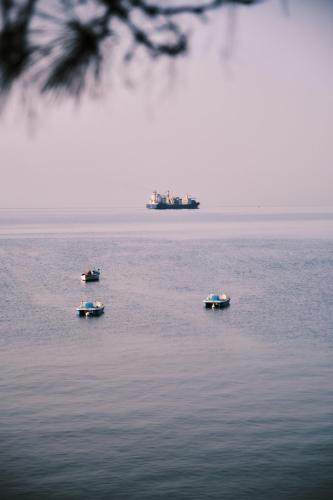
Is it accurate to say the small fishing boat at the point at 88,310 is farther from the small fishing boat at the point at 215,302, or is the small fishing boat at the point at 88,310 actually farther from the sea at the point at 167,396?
the small fishing boat at the point at 215,302

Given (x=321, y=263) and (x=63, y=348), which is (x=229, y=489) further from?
(x=321, y=263)

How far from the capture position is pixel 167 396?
104ft

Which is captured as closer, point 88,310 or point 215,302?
point 88,310

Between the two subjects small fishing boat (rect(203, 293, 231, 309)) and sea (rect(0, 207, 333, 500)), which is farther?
small fishing boat (rect(203, 293, 231, 309))

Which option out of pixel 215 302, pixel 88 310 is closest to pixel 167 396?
pixel 88 310

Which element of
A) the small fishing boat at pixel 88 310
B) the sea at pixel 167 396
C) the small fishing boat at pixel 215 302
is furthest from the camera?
the small fishing boat at pixel 215 302

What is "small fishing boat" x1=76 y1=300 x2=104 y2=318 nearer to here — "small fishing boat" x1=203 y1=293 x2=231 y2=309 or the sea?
the sea

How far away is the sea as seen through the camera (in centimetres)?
2342

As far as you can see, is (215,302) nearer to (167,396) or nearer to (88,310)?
(88,310)

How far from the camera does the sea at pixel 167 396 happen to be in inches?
922

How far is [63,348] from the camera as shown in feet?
137

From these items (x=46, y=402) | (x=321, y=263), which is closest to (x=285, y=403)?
(x=46, y=402)

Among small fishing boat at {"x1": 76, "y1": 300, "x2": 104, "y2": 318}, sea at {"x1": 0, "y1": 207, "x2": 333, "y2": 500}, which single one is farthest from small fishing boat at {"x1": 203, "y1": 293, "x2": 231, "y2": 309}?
small fishing boat at {"x1": 76, "y1": 300, "x2": 104, "y2": 318}

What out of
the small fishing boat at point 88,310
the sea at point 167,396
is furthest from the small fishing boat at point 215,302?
the small fishing boat at point 88,310
